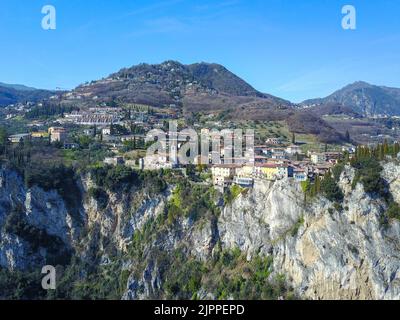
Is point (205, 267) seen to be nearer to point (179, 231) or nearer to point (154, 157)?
point (179, 231)

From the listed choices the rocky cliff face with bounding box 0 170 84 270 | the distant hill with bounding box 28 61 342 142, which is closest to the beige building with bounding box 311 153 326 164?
the distant hill with bounding box 28 61 342 142

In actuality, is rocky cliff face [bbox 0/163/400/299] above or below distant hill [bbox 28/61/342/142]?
below

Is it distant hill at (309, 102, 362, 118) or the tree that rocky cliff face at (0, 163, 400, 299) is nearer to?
the tree

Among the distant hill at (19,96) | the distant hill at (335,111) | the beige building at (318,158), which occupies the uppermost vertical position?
the distant hill at (19,96)

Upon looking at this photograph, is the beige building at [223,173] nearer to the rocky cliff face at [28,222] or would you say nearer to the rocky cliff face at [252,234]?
the rocky cliff face at [252,234]

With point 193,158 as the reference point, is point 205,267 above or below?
below

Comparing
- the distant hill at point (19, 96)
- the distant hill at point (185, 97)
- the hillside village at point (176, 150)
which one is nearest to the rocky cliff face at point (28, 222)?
the hillside village at point (176, 150)

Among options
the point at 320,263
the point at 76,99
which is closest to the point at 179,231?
the point at 320,263
